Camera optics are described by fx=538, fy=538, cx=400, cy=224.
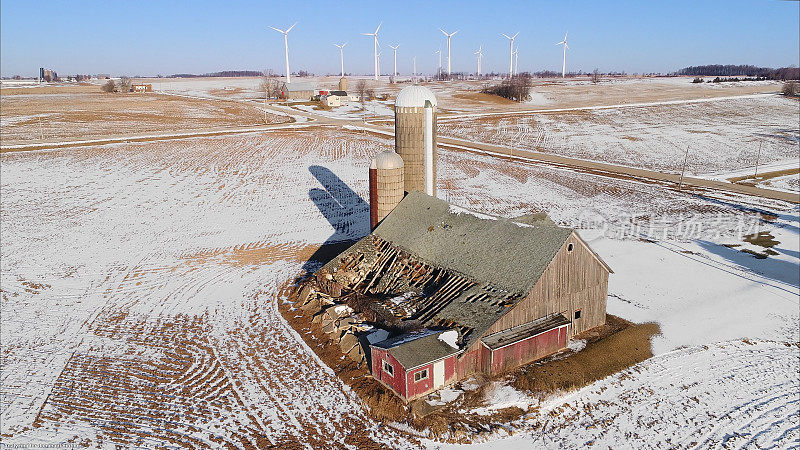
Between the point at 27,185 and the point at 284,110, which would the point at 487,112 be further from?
the point at 27,185

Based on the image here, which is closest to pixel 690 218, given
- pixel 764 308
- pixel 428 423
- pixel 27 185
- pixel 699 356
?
pixel 764 308

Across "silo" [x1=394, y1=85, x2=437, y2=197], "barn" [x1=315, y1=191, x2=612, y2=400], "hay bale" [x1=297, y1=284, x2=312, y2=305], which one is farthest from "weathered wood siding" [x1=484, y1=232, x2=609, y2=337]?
"silo" [x1=394, y1=85, x2=437, y2=197]

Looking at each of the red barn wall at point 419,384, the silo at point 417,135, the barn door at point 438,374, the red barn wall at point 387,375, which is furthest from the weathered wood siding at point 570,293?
the silo at point 417,135

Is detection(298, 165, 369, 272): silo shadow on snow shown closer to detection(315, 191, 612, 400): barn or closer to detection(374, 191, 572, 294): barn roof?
detection(374, 191, 572, 294): barn roof

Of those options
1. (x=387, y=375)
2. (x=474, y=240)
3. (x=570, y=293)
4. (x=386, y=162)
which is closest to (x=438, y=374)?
(x=387, y=375)

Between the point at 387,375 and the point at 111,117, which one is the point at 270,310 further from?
the point at 111,117

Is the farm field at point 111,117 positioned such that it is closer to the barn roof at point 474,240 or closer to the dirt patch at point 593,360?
the barn roof at point 474,240
